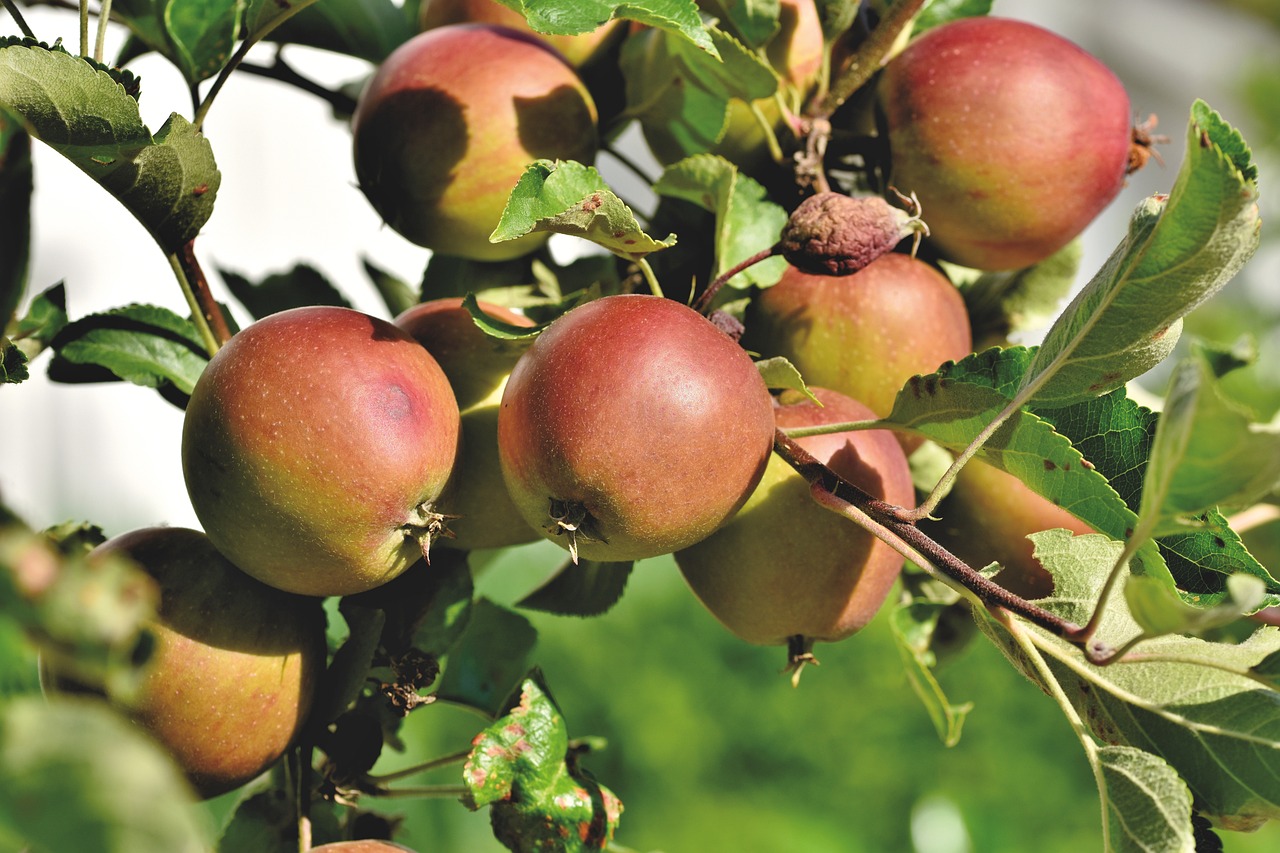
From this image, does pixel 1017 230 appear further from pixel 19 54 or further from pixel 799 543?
pixel 19 54

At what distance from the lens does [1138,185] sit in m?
5.44

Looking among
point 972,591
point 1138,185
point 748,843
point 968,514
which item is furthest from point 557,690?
point 1138,185

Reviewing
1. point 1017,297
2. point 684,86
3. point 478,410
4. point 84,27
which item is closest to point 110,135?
point 84,27

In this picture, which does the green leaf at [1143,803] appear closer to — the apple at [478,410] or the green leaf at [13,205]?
the apple at [478,410]

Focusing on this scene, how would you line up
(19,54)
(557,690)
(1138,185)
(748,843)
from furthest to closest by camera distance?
(1138,185) → (557,690) → (748,843) → (19,54)

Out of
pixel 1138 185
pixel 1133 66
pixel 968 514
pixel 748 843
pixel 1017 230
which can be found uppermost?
pixel 1017 230

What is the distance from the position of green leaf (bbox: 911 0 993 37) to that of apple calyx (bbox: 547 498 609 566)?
393 mm

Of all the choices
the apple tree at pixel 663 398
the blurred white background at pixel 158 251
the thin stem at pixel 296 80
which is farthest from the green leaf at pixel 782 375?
the blurred white background at pixel 158 251

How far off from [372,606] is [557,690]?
161 centimetres

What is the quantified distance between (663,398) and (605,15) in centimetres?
17

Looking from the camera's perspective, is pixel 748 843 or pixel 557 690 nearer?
pixel 748 843

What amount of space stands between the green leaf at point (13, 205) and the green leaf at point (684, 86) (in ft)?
1.10

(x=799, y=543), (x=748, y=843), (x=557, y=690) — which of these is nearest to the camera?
(x=799, y=543)

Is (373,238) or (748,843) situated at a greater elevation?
(748,843)
